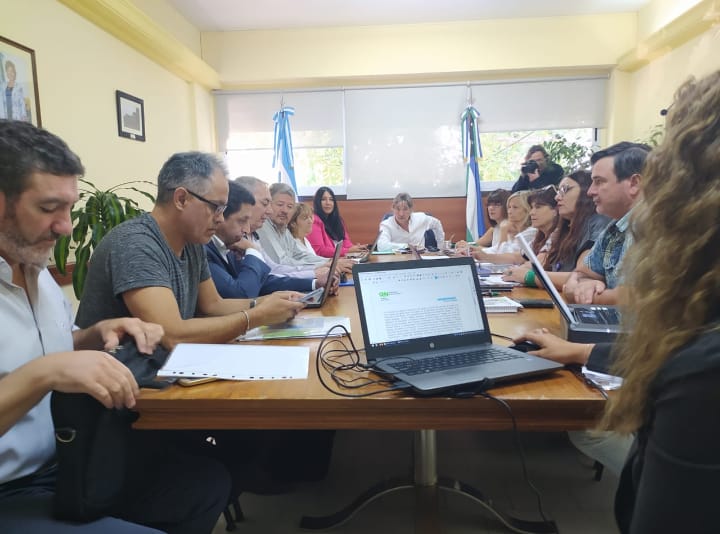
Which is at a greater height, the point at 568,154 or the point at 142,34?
the point at 142,34

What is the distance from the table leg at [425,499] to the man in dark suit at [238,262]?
2.86 ft

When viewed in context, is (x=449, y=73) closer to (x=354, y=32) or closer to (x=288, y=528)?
(x=354, y=32)

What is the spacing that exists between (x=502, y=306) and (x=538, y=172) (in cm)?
343

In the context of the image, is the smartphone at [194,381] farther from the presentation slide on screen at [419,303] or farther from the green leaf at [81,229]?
the green leaf at [81,229]

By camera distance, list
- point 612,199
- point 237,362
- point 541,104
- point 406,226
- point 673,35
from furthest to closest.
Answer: point 541,104 < point 406,226 < point 673,35 < point 612,199 < point 237,362

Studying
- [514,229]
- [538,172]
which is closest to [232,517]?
[514,229]

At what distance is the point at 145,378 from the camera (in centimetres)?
92

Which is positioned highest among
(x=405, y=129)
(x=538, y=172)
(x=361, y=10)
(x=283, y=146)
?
(x=361, y=10)

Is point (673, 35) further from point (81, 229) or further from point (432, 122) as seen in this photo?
point (81, 229)

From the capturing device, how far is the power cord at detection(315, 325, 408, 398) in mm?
898

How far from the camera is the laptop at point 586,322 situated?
105cm

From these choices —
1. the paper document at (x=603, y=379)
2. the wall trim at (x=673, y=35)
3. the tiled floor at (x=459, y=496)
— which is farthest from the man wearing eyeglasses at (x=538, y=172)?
the paper document at (x=603, y=379)

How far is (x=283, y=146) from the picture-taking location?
5344 millimetres

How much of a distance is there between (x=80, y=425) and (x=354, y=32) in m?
5.02
